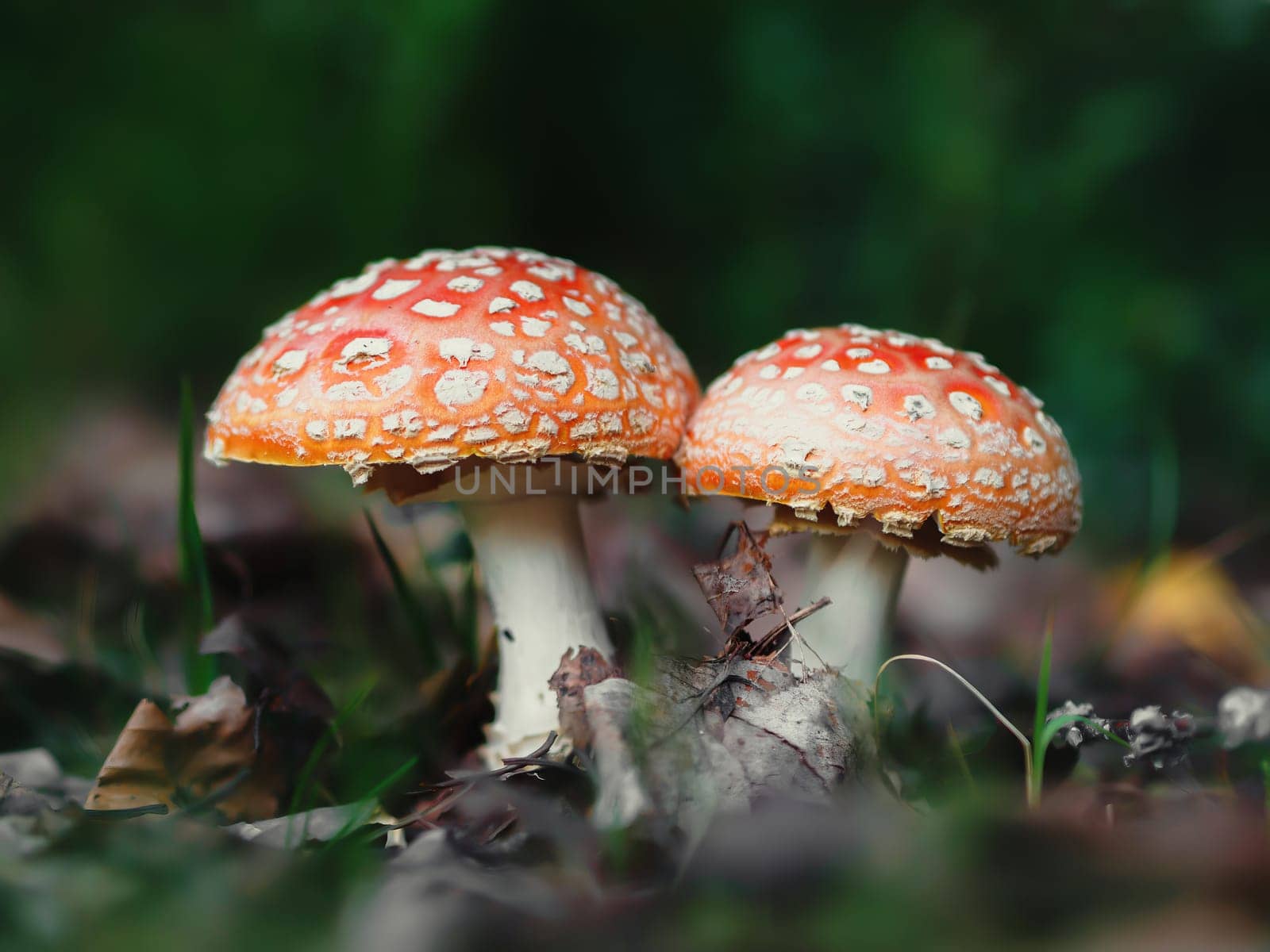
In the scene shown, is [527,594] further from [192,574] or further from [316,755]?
[192,574]

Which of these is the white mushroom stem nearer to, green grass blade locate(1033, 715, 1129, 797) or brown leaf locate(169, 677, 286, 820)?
brown leaf locate(169, 677, 286, 820)

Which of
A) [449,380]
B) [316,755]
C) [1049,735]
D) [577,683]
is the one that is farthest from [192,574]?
[1049,735]

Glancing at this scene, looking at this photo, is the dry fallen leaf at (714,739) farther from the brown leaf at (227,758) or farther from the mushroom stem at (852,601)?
the brown leaf at (227,758)

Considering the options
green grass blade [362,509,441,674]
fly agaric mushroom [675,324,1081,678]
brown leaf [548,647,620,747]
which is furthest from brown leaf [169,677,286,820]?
fly agaric mushroom [675,324,1081,678]

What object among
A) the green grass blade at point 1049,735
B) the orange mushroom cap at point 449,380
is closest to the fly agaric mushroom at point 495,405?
the orange mushroom cap at point 449,380

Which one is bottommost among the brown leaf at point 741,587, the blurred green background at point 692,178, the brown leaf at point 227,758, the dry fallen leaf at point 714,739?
the brown leaf at point 227,758

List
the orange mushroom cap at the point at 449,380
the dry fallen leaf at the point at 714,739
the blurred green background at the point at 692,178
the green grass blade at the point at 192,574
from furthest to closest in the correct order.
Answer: the blurred green background at the point at 692,178
the green grass blade at the point at 192,574
the orange mushroom cap at the point at 449,380
the dry fallen leaf at the point at 714,739
